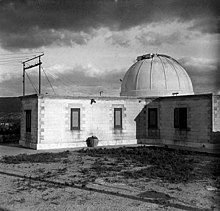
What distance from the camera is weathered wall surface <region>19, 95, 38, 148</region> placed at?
19719mm

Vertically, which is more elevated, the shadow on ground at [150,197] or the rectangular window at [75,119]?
the rectangular window at [75,119]

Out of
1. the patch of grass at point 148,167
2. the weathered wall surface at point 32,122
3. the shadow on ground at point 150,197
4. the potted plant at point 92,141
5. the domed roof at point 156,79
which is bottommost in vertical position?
the shadow on ground at point 150,197

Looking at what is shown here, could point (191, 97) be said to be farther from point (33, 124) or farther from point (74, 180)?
point (74, 180)

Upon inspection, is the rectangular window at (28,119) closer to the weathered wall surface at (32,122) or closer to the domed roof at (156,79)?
→ the weathered wall surface at (32,122)

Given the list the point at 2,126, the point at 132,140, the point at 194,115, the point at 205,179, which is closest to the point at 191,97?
the point at 194,115

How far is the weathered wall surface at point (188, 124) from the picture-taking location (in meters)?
18.8

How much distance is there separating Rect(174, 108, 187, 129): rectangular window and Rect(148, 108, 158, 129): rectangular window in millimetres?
2273

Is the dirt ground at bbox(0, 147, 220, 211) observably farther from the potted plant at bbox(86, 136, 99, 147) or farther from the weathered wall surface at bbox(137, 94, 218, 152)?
the potted plant at bbox(86, 136, 99, 147)

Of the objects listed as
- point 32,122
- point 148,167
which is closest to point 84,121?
point 32,122

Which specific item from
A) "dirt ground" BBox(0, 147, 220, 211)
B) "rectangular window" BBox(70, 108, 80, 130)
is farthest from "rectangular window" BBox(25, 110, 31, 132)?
"dirt ground" BBox(0, 147, 220, 211)

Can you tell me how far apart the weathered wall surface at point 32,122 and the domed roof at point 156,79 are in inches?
394

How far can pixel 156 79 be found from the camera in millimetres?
25906

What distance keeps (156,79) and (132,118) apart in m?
4.97

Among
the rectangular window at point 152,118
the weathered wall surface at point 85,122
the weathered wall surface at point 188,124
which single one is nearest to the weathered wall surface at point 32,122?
the weathered wall surface at point 85,122
